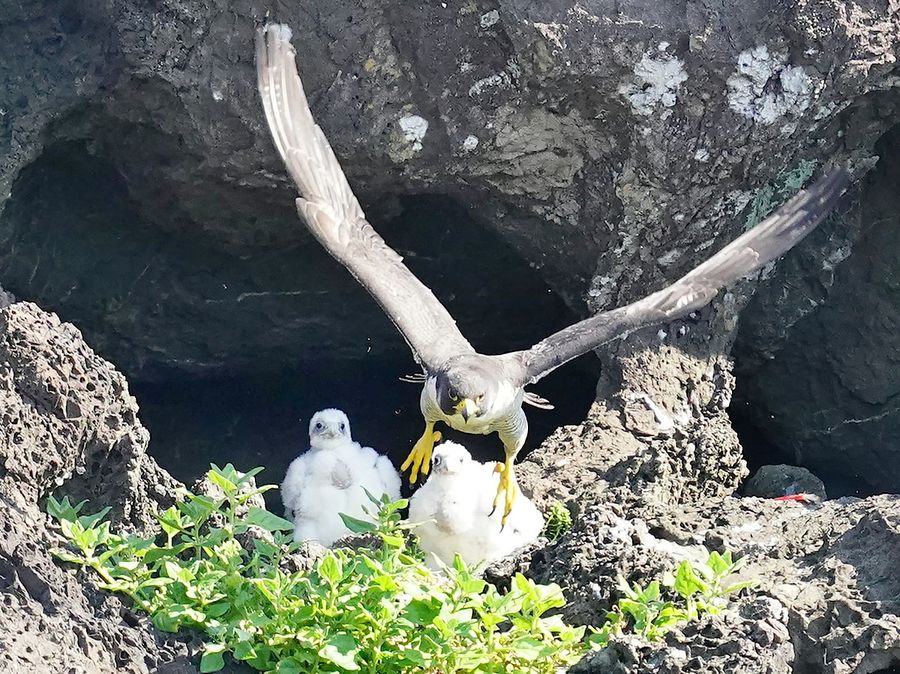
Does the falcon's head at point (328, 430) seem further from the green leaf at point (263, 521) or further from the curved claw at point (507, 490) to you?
the green leaf at point (263, 521)

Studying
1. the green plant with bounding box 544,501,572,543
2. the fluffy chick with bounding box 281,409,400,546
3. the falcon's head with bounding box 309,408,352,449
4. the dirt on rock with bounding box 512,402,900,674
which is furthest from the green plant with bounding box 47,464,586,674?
the falcon's head with bounding box 309,408,352,449

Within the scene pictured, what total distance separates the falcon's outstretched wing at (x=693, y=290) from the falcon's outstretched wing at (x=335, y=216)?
0.35m

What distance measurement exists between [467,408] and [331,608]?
5.21 feet

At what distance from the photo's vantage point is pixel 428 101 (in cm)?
600

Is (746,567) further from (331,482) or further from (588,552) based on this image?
(331,482)

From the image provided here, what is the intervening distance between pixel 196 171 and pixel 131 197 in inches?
23.1

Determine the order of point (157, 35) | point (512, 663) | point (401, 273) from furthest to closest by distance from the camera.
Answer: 1. point (157, 35)
2. point (401, 273)
3. point (512, 663)

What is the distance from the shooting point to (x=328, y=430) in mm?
5965

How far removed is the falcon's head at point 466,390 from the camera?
465 centimetres

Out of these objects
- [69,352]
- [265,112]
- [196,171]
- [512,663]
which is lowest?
[512,663]

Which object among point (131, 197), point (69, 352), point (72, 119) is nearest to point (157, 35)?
point (72, 119)

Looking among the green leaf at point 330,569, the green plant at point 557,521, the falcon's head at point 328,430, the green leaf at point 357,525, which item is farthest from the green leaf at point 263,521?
the falcon's head at point 328,430

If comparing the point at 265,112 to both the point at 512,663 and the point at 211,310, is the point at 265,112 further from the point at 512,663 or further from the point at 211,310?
the point at 512,663

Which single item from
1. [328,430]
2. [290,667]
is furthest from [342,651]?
[328,430]
